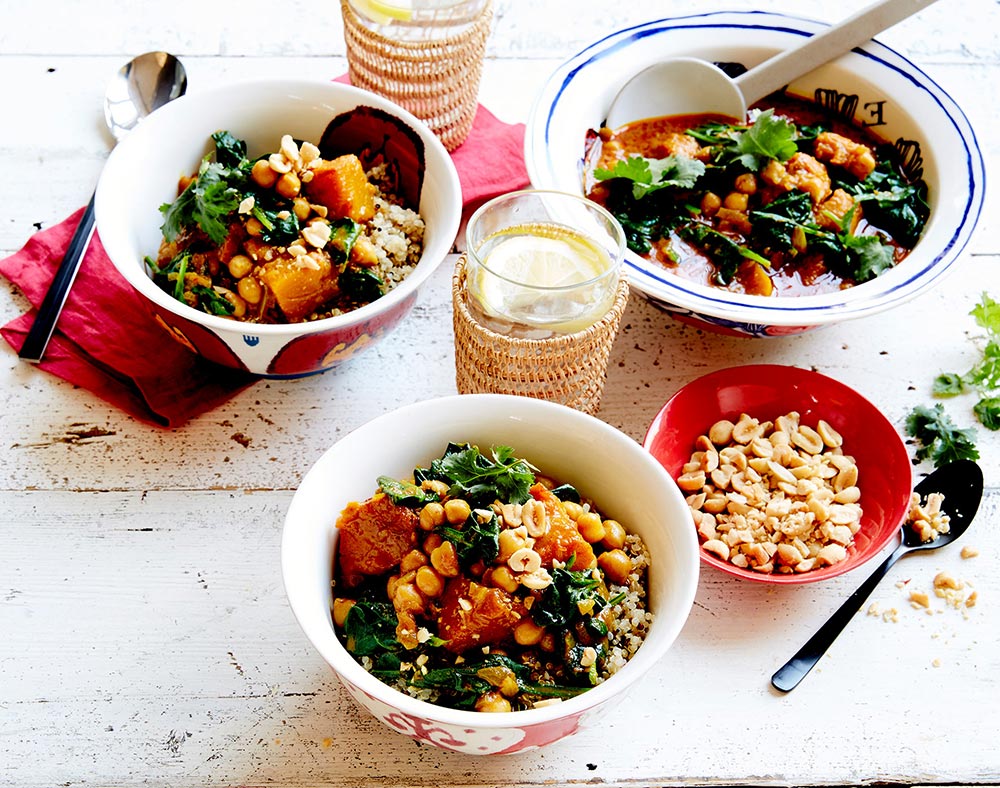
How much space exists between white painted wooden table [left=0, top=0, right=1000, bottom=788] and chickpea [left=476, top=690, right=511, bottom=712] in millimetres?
266

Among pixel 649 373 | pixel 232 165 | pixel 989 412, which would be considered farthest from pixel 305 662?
pixel 989 412

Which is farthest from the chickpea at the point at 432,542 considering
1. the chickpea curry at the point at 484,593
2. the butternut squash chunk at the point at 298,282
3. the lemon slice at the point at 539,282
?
the butternut squash chunk at the point at 298,282

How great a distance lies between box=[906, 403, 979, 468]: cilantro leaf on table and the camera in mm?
2334

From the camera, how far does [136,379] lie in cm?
240

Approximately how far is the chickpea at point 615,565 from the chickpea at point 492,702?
31 cm

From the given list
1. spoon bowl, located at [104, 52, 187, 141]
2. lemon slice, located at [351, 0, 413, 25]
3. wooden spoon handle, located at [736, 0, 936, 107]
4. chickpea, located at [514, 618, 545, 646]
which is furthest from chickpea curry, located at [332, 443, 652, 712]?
spoon bowl, located at [104, 52, 187, 141]

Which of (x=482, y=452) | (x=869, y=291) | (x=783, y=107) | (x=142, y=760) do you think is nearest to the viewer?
(x=142, y=760)

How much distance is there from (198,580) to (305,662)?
0.31 metres

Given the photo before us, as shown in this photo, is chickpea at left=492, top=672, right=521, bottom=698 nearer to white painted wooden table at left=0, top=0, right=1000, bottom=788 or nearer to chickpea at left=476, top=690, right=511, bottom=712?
chickpea at left=476, top=690, right=511, bottom=712

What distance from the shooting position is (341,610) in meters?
1.84

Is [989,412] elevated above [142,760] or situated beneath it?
elevated above

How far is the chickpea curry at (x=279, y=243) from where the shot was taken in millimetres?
2295

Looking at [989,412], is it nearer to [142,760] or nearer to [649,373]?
[649,373]

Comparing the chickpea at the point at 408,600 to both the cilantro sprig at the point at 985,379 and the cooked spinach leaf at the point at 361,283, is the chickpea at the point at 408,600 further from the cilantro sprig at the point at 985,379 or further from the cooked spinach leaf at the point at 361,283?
the cilantro sprig at the point at 985,379
